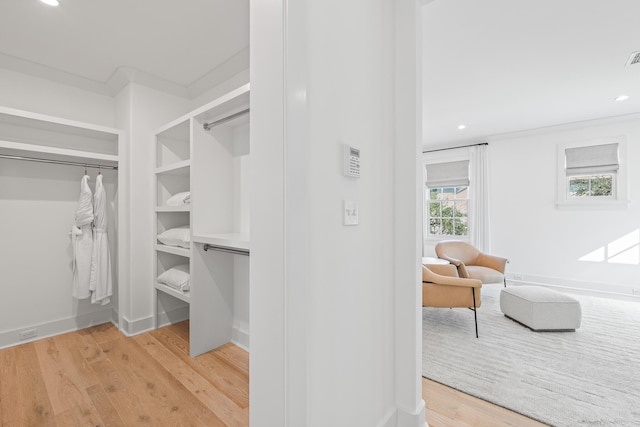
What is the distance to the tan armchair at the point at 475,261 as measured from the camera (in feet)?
12.2

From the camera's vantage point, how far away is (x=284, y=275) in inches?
38.6

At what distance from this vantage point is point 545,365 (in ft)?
7.29

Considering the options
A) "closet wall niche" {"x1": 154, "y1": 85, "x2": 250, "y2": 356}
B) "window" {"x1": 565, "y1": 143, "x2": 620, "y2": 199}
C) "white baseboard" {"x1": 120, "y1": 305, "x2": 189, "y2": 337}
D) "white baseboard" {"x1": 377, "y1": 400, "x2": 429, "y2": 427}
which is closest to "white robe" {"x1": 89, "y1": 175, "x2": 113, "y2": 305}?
"white baseboard" {"x1": 120, "y1": 305, "x2": 189, "y2": 337}

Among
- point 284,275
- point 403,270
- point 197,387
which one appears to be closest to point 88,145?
point 197,387

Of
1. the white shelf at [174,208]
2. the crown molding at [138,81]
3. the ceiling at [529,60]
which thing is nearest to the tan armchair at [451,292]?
the ceiling at [529,60]

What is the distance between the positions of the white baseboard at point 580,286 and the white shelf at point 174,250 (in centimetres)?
498

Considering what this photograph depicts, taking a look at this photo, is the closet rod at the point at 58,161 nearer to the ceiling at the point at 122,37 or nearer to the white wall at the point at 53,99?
the white wall at the point at 53,99

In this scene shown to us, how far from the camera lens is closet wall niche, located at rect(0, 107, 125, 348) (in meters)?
2.45

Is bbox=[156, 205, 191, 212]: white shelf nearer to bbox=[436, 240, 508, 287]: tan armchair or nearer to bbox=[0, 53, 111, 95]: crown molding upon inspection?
bbox=[0, 53, 111, 95]: crown molding

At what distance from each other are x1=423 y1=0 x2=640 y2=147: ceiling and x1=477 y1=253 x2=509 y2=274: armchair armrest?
1980 mm

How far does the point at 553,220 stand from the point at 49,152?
20.7ft

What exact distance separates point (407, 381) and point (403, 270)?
58 cm

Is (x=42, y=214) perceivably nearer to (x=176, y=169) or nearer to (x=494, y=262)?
(x=176, y=169)

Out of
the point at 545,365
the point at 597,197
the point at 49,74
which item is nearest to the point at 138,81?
the point at 49,74
